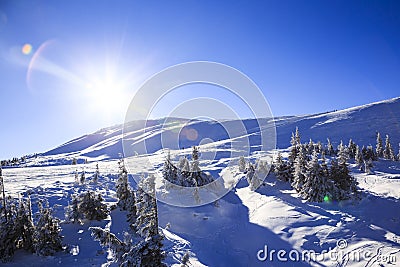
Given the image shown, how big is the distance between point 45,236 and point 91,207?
5.61 meters

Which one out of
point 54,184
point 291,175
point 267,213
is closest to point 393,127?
point 291,175

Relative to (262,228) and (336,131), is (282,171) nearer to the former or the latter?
(262,228)

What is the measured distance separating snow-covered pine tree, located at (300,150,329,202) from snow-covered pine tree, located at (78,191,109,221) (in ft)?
66.5

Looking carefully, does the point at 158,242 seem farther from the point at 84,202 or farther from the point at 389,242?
the point at 389,242

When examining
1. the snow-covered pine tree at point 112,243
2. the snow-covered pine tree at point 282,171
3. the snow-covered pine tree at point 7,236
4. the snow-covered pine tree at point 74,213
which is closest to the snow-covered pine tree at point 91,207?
the snow-covered pine tree at point 74,213

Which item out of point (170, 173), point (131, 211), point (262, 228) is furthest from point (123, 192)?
point (262, 228)

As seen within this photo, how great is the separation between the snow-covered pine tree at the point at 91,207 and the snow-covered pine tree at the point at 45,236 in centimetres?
437

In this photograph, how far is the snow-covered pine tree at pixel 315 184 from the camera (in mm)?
26984

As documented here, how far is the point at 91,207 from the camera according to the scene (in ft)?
A: 68.2

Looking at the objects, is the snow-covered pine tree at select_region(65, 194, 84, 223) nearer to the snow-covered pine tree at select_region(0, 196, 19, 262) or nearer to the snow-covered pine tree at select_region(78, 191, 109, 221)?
the snow-covered pine tree at select_region(78, 191, 109, 221)

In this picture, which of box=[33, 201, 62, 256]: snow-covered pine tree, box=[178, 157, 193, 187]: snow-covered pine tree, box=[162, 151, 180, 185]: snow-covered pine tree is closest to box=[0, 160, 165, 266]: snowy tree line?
box=[33, 201, 62, 256]: snow-covered pine tree

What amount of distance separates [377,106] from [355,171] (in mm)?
131732

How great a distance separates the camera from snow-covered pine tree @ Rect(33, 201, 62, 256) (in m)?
15.1

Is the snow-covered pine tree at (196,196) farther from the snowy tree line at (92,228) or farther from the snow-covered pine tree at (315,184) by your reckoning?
the snow-covered pine tree at (315,184)
